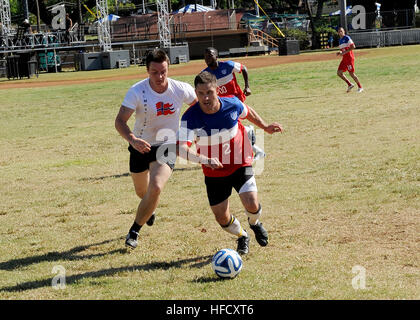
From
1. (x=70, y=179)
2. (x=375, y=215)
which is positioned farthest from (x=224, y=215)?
(x=70, y=179)

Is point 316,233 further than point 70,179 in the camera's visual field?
No

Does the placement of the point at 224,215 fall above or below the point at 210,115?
below

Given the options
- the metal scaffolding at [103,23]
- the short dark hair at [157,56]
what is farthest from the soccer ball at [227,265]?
the metal scaffolding at [103,23]

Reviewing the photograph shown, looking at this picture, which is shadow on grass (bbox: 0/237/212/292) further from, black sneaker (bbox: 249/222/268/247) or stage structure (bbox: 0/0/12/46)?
stage structure (bbox: 0/0/12/46)

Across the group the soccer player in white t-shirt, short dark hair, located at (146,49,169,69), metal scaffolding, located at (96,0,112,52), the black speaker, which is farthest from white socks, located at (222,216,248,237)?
the black speaker

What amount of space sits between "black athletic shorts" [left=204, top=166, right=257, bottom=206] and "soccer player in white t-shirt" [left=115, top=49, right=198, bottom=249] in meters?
0.76

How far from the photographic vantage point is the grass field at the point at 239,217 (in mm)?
6539

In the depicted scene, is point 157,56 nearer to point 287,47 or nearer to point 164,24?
point 164,24

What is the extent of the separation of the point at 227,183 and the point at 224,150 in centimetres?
36
